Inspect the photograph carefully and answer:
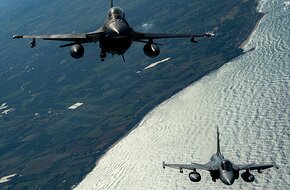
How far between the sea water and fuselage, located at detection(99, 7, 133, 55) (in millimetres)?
48737

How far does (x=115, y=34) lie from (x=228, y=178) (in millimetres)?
33758

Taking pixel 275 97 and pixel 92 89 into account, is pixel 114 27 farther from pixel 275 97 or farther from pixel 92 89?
pixel 92 89

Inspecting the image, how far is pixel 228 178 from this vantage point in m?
58.2

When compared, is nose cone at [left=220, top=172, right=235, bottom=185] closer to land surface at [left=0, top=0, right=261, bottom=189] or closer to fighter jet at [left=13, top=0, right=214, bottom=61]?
fighter jet at [left=13, top=0, right=214, bottom=61]

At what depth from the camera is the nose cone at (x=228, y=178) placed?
5788 cm

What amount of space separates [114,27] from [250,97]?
257 ft

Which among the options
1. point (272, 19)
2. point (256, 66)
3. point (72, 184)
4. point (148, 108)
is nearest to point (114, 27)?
point (72, 184)

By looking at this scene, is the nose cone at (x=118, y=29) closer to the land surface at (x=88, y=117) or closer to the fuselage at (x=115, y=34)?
the fuselage at (x=115, y=34)

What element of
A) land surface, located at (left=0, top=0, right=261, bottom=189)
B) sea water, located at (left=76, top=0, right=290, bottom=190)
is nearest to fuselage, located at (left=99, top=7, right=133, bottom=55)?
sea water, located at (left=76, top=0, right=290, bottom=190)

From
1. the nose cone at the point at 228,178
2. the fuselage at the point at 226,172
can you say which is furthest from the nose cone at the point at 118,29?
the nose cone at the point at 228,178

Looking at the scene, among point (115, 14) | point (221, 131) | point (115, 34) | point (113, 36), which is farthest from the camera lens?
point (221, 131)

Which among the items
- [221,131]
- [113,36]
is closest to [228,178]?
[113,36]

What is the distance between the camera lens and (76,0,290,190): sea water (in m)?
81.5

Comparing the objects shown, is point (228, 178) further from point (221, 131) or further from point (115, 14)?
point (221, 131)
